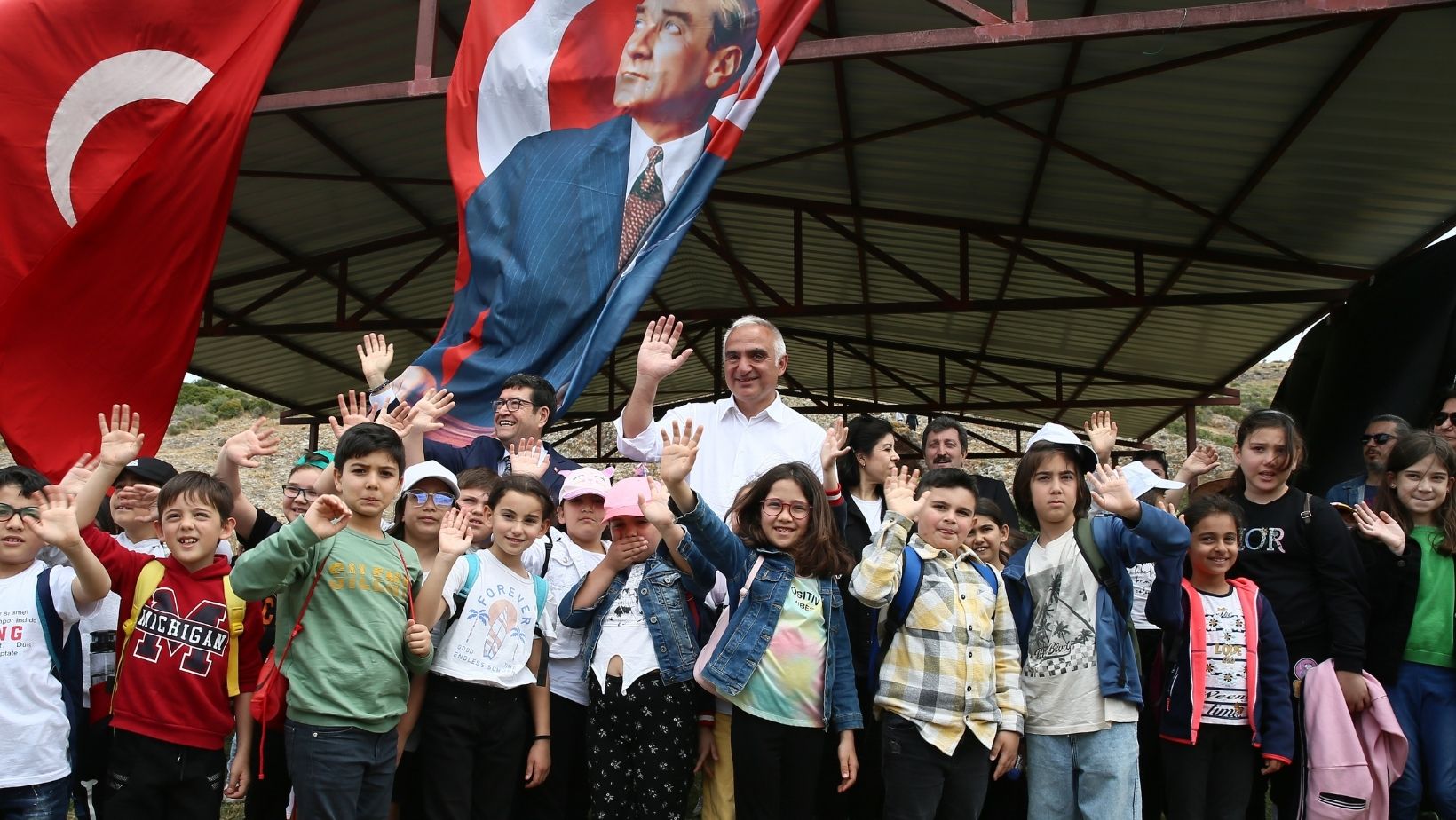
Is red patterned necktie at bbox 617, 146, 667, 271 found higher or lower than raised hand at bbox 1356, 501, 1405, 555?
higher

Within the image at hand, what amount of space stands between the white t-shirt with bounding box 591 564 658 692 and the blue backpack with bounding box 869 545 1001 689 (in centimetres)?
72

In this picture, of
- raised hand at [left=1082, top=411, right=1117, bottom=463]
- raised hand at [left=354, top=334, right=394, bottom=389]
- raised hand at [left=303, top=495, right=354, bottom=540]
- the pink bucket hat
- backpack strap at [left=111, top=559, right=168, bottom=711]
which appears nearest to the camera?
raised hand at [left=303, top=495, right=354, bottom=540]

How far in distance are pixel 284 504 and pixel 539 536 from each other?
3.67 feet

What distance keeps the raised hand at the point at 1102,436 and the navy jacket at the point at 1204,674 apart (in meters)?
0.52

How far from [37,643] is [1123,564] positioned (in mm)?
3334

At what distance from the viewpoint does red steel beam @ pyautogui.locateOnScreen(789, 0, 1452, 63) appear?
16.4 ft

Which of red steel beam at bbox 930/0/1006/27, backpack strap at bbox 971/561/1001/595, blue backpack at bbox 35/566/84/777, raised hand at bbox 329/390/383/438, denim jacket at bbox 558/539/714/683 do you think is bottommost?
blue backpack at bbox 35/566/84/777

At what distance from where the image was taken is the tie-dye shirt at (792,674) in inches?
137

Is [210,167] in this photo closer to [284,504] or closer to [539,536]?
[284,504]

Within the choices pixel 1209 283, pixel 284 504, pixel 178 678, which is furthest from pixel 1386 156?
pixel 178 678

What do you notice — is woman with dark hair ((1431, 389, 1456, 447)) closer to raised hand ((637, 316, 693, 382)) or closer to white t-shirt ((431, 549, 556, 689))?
raised hand ((637, 316, 693, 382))

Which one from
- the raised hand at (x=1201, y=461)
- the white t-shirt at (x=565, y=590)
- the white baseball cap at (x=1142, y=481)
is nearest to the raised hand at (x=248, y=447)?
the white t-shirt at (x=565, y=590)

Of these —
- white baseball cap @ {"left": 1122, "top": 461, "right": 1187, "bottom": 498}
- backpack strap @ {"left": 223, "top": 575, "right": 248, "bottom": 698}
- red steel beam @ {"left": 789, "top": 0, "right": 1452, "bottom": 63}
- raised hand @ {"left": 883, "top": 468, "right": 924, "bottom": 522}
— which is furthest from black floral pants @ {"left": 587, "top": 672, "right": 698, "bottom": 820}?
red steel beam @ {"left": 789, "top": 0, "right": 1452, "bottom": 63}

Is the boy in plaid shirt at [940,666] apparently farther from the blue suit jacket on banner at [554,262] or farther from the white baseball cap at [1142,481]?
the blue suit jacket on banner at [554,262]
